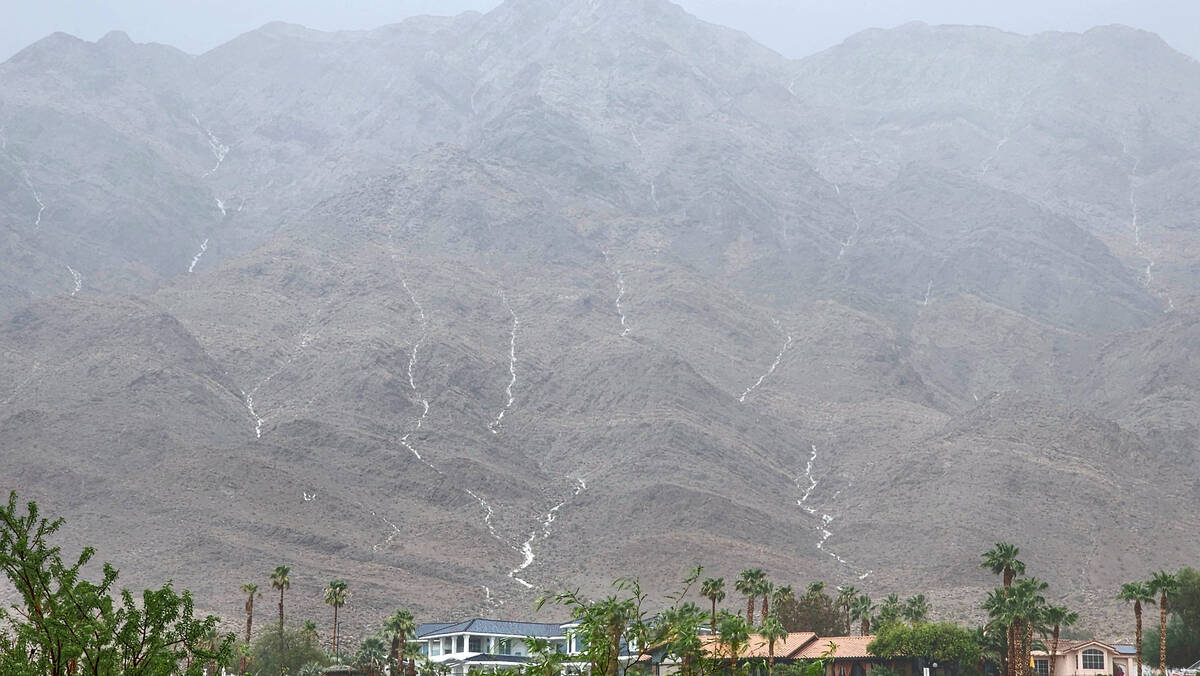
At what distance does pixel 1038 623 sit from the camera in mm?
88188

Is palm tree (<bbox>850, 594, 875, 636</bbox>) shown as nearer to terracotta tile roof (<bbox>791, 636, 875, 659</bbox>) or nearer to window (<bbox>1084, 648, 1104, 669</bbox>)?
terracotta tile roof (<bbox>791, 636, 875, 659</bbox>)

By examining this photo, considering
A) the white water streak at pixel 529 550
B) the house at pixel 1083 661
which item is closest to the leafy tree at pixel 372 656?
the house at pixel 1083 661

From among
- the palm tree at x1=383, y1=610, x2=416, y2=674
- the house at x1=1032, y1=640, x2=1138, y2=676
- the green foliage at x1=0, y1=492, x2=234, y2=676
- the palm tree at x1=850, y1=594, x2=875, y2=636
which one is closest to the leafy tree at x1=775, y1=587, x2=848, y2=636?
the palm tree at x1=850, y1=594, x2=875, y2=636

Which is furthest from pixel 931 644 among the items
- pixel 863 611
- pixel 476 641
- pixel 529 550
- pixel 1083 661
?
pixel 529 550

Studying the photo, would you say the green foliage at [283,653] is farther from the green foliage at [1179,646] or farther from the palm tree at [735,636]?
the palm tree at [735,636]

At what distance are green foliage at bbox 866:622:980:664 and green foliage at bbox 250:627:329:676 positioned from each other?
133ft

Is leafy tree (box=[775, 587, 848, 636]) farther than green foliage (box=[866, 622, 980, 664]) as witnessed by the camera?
Yes

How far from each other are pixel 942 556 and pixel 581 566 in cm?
4185

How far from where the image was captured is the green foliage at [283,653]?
352 feet

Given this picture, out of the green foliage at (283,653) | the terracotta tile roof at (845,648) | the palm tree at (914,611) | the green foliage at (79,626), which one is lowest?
the green foliage at (283,653)

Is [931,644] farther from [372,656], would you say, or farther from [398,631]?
[372,656]

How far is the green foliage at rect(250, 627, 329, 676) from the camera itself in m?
107

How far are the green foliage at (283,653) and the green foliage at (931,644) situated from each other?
40.5 metres

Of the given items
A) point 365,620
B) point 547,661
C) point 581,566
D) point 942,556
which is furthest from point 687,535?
point 547,661
